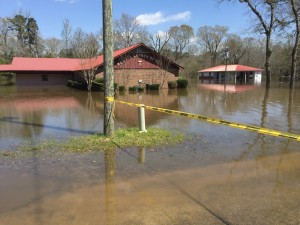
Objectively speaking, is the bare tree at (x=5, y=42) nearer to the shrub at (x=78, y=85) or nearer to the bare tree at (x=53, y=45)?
the bare tree at (x=53, y=45)

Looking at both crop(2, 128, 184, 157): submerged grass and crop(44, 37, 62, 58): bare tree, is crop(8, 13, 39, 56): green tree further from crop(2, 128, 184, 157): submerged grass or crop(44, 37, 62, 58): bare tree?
crop(2, 128, 184, 157): submerged grass

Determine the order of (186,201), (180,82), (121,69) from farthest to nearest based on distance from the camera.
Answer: (180,82)
(121,69)
(186,201)

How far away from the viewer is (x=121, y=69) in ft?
117

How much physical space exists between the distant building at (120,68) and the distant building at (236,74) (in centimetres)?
2825

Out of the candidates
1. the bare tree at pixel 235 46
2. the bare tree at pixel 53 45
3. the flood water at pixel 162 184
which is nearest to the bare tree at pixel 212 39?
the bare tree at pixel 235 46

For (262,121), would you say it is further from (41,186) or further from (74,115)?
(41,186)

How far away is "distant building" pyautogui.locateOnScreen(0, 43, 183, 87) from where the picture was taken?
116 ft

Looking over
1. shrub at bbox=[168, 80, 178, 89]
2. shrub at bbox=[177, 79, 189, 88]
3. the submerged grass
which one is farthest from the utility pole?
shrub at bbox=[177, 79, 189, 88]

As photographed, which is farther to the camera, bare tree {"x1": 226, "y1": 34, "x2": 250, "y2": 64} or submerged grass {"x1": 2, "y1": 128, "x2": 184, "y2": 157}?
bare tree {"x1": 226, "y1": 34, "x2": 250, "y2": 64}

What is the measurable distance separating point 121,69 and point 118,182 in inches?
1213

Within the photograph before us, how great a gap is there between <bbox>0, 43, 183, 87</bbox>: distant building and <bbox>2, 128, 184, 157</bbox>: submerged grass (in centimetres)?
2415

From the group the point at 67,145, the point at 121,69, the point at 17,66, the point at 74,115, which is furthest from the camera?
the point at 17,66

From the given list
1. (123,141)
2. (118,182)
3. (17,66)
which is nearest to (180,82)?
(17,66)

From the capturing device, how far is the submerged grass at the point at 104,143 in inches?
297
